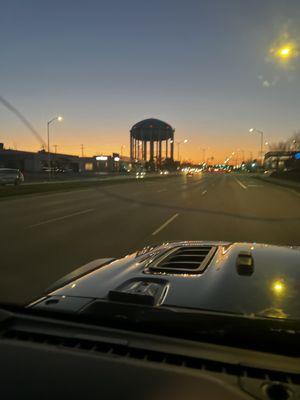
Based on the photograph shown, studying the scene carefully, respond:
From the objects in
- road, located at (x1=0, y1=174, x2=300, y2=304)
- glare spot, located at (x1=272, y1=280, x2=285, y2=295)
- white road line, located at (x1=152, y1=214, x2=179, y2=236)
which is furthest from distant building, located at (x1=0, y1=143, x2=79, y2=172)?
glare spot, located at (x1=272, y1=280, x2=285, y2=295)

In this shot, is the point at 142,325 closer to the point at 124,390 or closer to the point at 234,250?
the point at 124,390

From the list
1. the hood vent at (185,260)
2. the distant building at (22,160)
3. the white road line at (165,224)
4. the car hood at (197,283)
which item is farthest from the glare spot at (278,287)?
the distant building at (22,160)

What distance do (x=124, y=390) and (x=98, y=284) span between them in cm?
132

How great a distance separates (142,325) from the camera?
2480mm

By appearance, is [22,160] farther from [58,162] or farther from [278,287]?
[278,287]

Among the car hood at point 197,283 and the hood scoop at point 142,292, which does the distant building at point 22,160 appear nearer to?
the car hood at point 197,283

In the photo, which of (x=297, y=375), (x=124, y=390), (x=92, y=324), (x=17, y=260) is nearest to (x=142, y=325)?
(x=92, y=324)

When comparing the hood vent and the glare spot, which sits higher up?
the glare spot

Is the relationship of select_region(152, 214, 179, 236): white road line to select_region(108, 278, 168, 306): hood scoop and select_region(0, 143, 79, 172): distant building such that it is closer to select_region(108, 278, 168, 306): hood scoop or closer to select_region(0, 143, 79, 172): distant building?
select_region(108, 278, 168, 306): hood scoop

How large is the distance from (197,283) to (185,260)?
2.64 ft

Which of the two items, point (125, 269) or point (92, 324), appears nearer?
point (92, 324)

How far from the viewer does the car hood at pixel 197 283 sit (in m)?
2.66

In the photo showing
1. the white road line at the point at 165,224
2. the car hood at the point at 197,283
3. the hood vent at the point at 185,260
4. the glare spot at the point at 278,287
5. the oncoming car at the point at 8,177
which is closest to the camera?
the car hood at the point at 197,283

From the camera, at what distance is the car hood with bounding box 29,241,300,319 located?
8.71 feet
